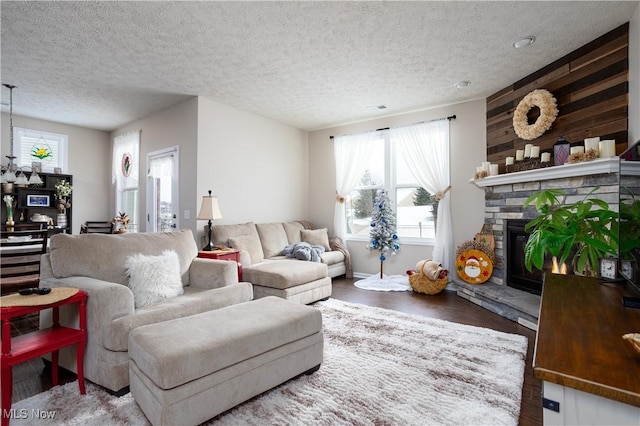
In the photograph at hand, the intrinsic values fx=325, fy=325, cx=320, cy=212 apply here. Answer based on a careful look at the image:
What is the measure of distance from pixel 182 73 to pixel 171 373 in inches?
132

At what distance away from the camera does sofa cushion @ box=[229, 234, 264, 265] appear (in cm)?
428

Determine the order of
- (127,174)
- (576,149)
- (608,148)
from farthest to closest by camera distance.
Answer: (127,174) < (576,149) < (608,148)

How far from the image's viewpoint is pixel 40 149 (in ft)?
19.2

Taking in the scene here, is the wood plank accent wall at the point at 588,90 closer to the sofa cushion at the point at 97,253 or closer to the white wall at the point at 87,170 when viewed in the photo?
the sofa cushion at the point at 97,253

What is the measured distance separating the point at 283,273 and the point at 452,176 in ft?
9.54

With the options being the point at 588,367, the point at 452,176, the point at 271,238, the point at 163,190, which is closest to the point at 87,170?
the point at 163,190

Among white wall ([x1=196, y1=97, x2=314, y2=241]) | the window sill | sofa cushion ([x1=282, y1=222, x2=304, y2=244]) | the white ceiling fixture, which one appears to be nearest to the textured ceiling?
the white ceiling fixture

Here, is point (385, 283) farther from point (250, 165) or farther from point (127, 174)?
point (127, 174)

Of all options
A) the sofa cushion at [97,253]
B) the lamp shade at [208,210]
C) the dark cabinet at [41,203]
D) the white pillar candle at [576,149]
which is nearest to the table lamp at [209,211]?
the lamp shade at [208,210]

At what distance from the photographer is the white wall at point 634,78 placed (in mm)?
2648

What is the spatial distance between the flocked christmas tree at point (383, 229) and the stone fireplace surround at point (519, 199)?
1.12 meters

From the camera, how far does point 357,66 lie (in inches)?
139

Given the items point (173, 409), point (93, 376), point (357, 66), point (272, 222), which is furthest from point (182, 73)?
point (173, 409)

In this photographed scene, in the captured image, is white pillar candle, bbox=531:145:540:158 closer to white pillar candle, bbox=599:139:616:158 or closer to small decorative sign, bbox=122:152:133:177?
white pillar candle, bbox=599:139:616:158
